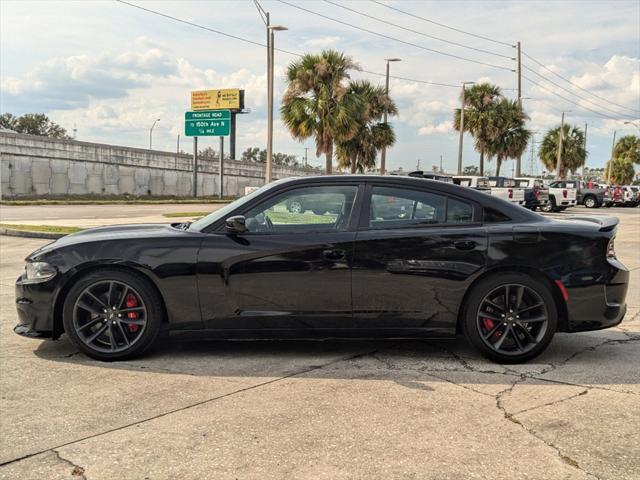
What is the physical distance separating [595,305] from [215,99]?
2096 inches

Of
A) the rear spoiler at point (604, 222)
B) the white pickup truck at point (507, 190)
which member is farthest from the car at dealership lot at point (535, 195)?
the rear spoiler at point (604, 222)

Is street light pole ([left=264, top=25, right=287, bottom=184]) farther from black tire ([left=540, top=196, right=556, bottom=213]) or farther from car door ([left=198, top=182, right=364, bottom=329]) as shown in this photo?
car door ([left=198, top=182, right=364, bottom=329])

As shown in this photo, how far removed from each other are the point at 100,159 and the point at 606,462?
148 feet

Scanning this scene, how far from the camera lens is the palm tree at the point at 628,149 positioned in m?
78.0

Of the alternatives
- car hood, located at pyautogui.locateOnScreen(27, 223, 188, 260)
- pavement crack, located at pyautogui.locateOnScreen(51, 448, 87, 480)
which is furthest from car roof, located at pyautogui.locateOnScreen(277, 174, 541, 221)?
pavement crack, located at pyautogui.locateOnScreen(51, 448, 87, 480)

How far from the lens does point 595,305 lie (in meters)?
4.74

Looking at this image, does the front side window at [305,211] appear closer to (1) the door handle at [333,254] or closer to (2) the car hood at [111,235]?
(1) the door handle at [333,254]

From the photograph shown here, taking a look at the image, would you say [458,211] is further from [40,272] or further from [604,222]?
[40,272]

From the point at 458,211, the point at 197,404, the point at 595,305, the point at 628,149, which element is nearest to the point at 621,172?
the point at 628,149

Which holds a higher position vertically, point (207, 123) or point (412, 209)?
point (207, 123)

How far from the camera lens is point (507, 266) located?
470cm

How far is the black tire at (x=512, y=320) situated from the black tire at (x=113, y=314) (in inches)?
94.1

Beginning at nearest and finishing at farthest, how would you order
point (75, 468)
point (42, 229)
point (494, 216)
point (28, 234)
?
point (75, 468) → point (494, 216) → point (28, 234) → point (42, 229)

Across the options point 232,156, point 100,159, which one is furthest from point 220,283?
point 232,156
